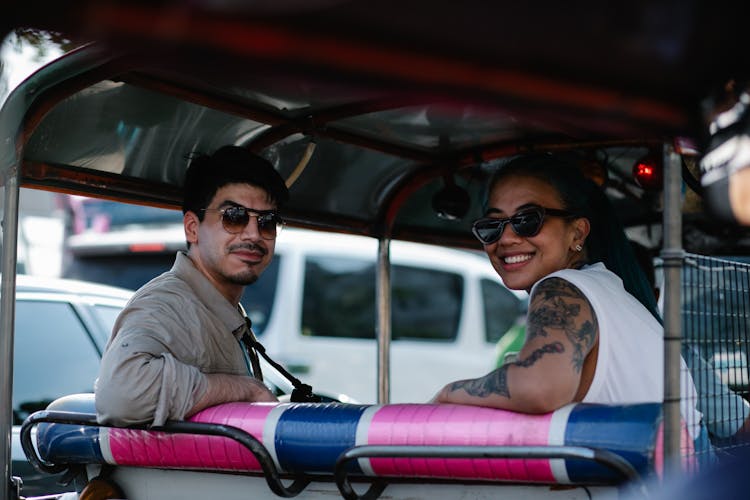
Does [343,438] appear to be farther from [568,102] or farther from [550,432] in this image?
[568,102]

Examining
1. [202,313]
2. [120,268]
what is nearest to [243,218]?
[202,313]

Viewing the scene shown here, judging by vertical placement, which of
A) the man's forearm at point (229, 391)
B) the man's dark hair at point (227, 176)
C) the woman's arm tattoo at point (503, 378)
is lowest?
the man's forearm at point (229, 391)

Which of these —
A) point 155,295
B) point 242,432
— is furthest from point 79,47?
point 242,432

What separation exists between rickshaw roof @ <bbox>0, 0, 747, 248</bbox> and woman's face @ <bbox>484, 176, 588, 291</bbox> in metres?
0.22

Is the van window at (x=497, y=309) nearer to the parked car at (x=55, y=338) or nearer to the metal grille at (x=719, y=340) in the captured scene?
the parked car at (x=55, y=338)

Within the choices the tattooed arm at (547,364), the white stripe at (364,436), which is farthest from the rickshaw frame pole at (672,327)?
the white stripe at (364,436)

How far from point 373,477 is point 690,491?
3.21ft

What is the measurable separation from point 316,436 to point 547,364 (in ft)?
2.07

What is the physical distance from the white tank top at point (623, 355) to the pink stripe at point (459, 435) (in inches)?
12.9

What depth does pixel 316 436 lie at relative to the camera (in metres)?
2.53

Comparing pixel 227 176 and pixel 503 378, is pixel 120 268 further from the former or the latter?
pixel 503 378

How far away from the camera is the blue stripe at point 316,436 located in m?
2.50

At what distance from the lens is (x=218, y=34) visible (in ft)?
4.32

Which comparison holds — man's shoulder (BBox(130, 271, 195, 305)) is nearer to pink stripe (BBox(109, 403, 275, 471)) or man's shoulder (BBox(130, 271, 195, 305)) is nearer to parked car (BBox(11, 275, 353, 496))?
pink stripe (BBox(109, 403, 275, 471))
